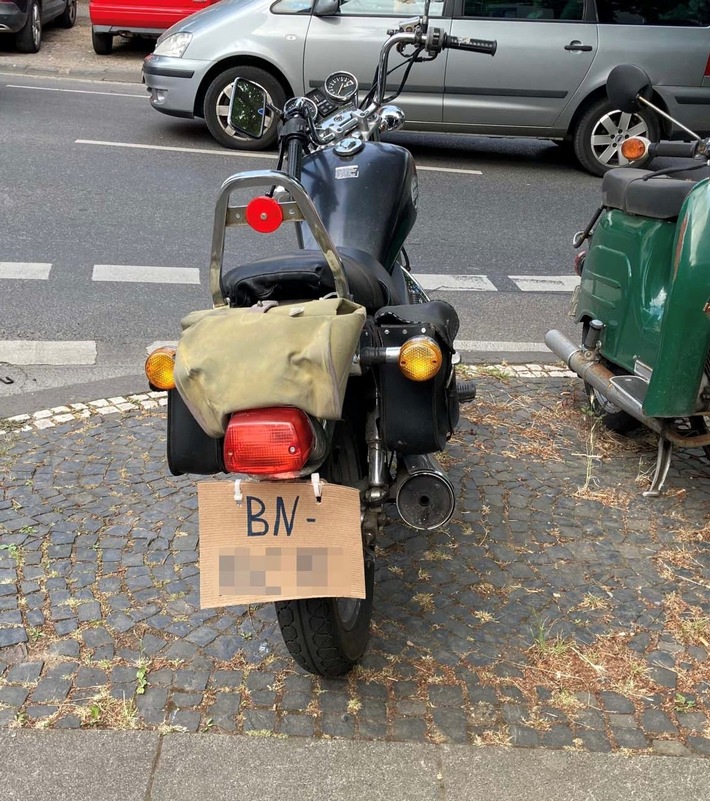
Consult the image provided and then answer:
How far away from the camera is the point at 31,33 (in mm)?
13477

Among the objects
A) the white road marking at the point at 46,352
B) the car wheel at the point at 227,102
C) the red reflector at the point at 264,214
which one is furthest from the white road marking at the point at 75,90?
the red reflector at the point at 264,214

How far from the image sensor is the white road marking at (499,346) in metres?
5.35

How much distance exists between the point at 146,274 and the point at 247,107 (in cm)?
291

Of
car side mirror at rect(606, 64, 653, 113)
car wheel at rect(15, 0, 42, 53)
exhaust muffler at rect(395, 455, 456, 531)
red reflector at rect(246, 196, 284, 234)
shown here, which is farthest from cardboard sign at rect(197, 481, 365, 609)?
car wheel at rect(15, 0, 42, 53)

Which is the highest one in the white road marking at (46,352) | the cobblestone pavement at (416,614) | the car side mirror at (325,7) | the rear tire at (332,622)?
the car side mirror at (325,7)

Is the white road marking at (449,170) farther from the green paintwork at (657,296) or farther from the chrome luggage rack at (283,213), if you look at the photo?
the chrome luggage rack at (283,213)

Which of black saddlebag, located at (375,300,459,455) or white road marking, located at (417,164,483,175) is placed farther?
white road marking, located at (417,164,483,175)

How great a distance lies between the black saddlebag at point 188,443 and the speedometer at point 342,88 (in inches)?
73.6

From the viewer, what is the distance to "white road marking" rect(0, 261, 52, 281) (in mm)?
5934

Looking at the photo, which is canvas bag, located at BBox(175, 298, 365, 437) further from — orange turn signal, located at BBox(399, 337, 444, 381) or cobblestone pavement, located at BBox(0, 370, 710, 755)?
cobblestone pavement, located at BBox(0, 370, 710, 755)

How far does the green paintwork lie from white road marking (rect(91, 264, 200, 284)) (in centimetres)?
274

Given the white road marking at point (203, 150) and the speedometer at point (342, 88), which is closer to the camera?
the speedometer at point (342, 88)

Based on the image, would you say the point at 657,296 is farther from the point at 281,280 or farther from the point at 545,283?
the point at 545,283

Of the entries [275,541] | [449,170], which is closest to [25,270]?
[275,541]
